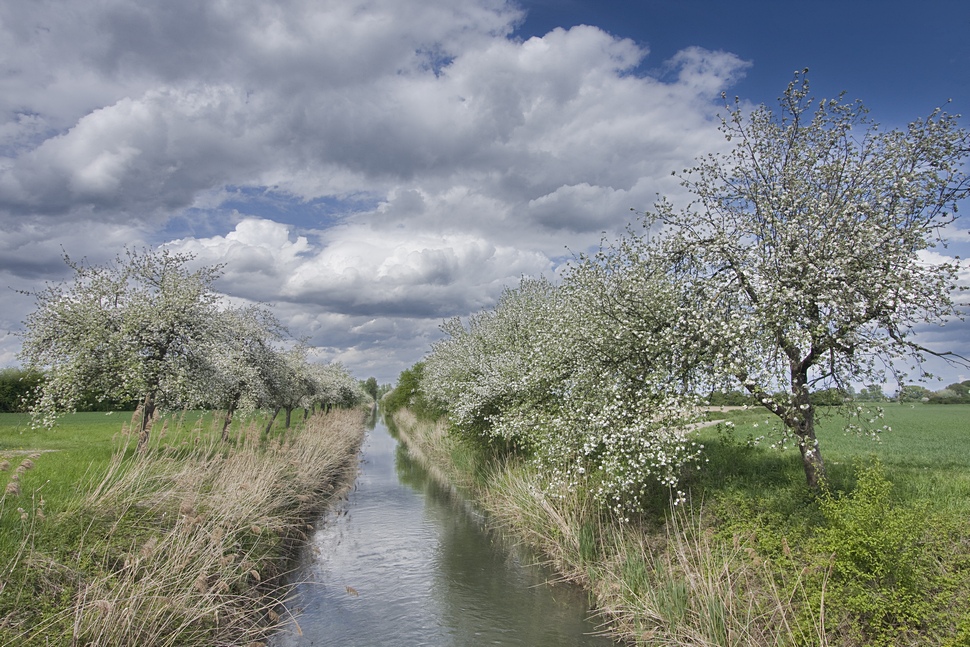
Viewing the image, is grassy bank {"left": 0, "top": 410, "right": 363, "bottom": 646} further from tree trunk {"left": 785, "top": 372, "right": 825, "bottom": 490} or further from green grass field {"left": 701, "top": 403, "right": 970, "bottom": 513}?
tree trunk {"left": 785, "top": 372, "right": 825, "bottom": 490}

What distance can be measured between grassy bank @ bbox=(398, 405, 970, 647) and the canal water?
3.17 ft

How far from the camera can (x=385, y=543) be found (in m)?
17.9

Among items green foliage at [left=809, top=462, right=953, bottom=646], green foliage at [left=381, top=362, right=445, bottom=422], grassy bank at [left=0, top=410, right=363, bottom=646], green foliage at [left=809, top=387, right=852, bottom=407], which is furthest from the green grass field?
green foliage at [left=381, top=362, right=445, bottom=422]

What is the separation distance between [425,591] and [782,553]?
26.2 feet

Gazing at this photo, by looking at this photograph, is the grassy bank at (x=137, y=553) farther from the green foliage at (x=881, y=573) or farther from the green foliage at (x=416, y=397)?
the green foliage at (x=416, y=397)

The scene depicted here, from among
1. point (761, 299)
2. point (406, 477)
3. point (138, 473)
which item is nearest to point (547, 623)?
point (761, 299)

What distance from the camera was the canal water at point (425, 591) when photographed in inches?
437

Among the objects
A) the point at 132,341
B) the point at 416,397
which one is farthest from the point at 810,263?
the point at 416,397

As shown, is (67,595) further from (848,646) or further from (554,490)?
(848,646)

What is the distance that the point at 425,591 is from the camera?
1373 cm

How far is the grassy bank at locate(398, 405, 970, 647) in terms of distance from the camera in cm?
781

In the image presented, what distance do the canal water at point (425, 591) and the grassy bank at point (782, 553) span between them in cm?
97

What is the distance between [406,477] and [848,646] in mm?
26267

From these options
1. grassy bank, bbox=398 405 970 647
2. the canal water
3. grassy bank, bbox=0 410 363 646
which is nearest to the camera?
grassy bank, bbox=0 410 363 646
